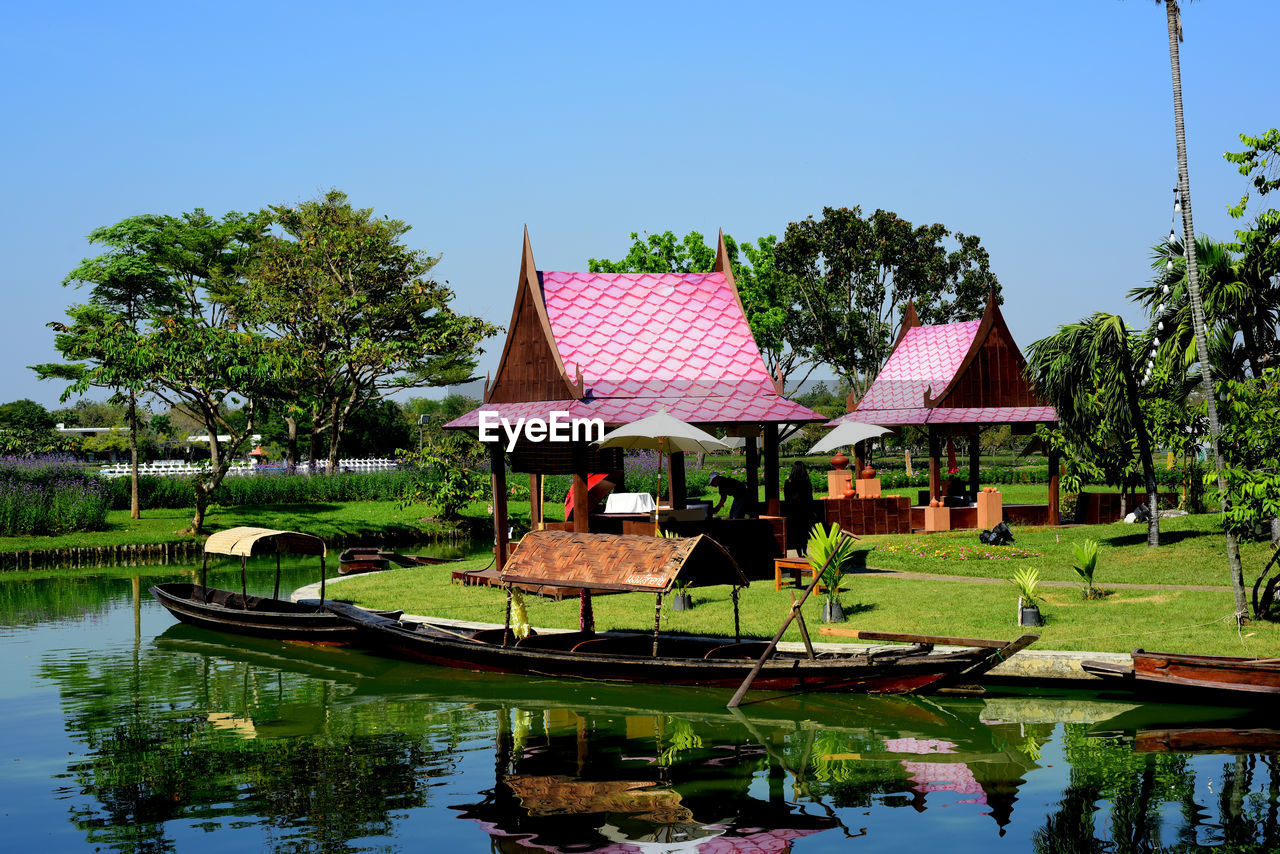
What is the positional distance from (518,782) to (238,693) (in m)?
6.68

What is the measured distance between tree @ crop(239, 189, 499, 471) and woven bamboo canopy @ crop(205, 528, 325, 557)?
29679 mm

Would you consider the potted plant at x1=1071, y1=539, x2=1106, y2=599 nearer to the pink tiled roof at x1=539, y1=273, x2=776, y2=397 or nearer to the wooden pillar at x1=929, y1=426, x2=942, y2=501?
the pink tiled roof at x1=539, y1=273, x2=776, y2=397

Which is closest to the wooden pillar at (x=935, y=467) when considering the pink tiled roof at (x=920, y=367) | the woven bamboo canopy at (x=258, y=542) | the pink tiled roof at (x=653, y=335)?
the pink tiled roof at (x=920, y=367)

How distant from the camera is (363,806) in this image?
36.1ft

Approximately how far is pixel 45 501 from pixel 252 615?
65.5 feet

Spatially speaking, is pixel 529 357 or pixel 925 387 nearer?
pixel 529 357

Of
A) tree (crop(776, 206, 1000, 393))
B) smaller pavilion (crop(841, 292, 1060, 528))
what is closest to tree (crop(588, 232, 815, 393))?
tree (crop(776, 206, 1000, 393))

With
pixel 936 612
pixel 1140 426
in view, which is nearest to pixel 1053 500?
pixel 1140 426

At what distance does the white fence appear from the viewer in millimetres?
45375

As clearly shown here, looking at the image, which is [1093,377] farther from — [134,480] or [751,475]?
[134,480]

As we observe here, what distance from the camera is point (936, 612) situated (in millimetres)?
18078

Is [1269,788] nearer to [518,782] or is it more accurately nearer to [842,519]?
[518,782]

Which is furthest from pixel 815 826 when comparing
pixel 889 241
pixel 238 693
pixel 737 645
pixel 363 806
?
pixel 889 241

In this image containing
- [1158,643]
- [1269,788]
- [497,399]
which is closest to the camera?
[1269,788]
